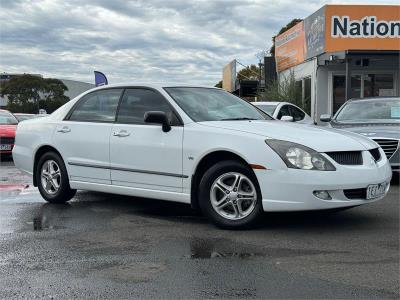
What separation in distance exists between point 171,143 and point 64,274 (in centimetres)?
213

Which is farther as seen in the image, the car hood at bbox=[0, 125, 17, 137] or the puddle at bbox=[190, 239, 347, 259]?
the car hood at bbox=[0, 125, 17, 137]

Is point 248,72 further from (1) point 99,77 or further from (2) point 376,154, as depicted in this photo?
(2) point 376,154

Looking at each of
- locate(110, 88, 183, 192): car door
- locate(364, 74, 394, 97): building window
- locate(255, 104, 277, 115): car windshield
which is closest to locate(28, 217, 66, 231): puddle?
locate(110, 88, 183, 192): car door

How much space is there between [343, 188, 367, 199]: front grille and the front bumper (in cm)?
3

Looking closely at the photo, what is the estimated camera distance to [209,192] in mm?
5762

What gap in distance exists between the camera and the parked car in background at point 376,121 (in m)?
8.59

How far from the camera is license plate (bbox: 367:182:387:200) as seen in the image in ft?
18.1

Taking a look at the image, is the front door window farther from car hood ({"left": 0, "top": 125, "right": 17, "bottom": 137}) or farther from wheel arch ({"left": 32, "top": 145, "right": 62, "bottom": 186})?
wheel arch ({"left": 32, "top": 145, "right": 62, "bottom": 186})

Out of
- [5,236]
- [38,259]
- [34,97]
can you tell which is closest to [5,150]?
[5,236]

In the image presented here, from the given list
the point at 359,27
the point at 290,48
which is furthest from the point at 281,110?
the point at 290,48

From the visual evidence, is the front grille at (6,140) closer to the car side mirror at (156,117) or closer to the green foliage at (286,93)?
the car side mirror at (156,117)

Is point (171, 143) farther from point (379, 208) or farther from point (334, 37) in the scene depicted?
point (334, 37)

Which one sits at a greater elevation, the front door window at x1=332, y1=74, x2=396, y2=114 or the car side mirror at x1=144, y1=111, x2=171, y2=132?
the front door window at x1=332, y1=74, x2=396, y2=114

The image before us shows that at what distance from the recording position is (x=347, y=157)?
5516 millimetres
